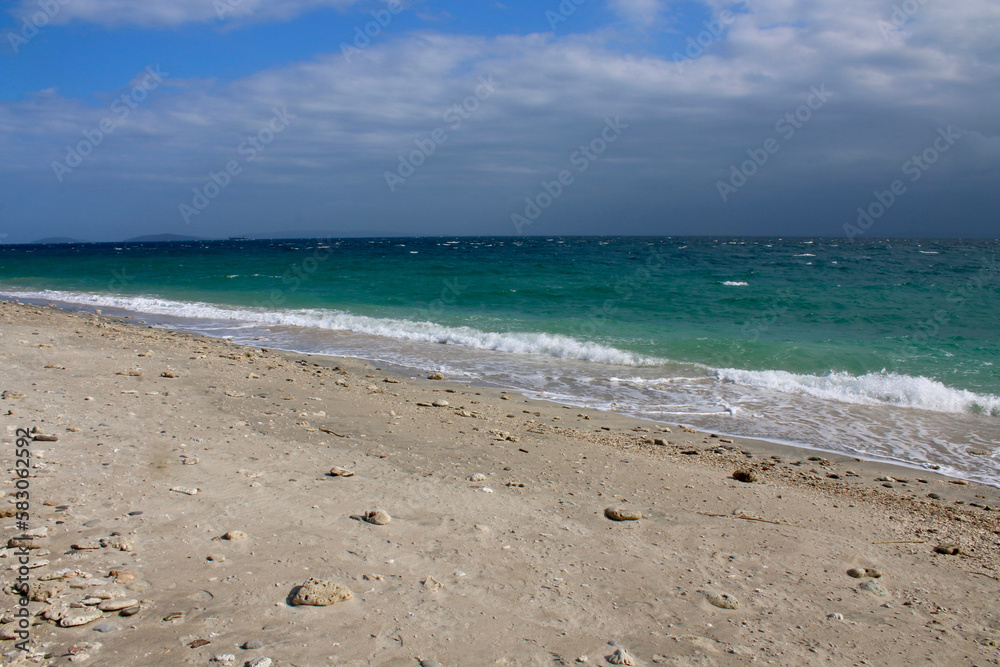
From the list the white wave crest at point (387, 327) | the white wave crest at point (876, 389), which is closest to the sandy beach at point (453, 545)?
the white wave crest at point (876, 389)

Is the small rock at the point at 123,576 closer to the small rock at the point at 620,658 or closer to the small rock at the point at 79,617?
the small rock at the point at 79,617

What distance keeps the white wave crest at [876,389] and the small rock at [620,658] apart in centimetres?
852

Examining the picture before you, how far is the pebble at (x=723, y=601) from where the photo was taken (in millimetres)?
3434

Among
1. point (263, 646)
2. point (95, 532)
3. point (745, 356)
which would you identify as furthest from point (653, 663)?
point (745, 356)

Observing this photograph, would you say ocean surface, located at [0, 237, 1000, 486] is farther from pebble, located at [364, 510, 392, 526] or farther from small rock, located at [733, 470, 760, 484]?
pebble, located at [364, 510, 392, 526]

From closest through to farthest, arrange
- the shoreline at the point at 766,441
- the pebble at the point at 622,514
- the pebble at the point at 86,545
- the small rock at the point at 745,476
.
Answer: the pebble at the point at 86,545 → the pebble at the point at 622,514 → the small rock at the point at 745,476 → the shoreline at the point at 766,441

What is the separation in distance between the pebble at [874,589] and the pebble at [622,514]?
1.50 m

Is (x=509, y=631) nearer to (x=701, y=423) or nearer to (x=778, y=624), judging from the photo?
(x=778, y=624)

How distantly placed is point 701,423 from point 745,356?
514 centimetres

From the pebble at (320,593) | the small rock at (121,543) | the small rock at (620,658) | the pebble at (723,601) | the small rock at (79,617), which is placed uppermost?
the small rock at (121,543)

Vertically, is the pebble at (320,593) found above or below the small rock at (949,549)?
above

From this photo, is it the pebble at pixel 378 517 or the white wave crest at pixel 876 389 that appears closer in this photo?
the pebble at pixel 378 517

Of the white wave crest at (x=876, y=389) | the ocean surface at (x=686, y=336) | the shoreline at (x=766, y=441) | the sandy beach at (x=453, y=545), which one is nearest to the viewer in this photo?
the sandy beach at (x=453, y=545)

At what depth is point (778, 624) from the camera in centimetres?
331
